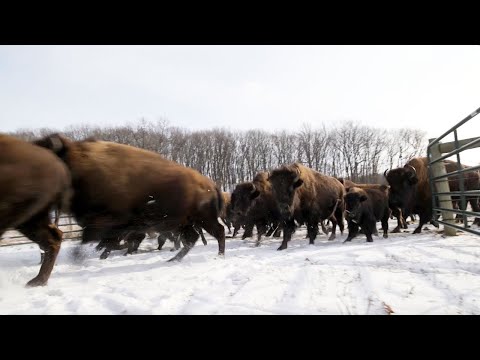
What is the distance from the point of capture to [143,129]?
654 cm

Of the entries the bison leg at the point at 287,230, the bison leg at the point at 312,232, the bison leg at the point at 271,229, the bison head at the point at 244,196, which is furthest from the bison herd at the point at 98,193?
the bison leg at the point at 271,229

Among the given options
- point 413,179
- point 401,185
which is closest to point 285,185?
point 401,185

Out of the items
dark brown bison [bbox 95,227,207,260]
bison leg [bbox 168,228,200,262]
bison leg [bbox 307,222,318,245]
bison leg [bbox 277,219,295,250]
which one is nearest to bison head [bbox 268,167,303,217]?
bison leg [bbox 277,219,295,250]

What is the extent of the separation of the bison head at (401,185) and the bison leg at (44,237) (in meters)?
9.16

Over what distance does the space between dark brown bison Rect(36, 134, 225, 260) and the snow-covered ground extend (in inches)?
30.2

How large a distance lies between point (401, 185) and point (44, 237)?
9.46 meters

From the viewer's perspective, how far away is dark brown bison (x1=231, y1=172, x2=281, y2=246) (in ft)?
32.6

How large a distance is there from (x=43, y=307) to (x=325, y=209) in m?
8.26

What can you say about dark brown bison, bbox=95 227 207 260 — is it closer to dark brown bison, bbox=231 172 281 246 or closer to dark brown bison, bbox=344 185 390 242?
dark brown bison, bbox=231 172 281 246

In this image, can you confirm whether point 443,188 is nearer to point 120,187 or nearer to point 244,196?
point 244,196

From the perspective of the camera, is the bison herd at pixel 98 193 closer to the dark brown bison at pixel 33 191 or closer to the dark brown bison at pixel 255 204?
the dark brown bison at pixel 33 191

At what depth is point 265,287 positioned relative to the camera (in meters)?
3.44

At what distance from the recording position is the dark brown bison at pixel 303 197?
8.12m
